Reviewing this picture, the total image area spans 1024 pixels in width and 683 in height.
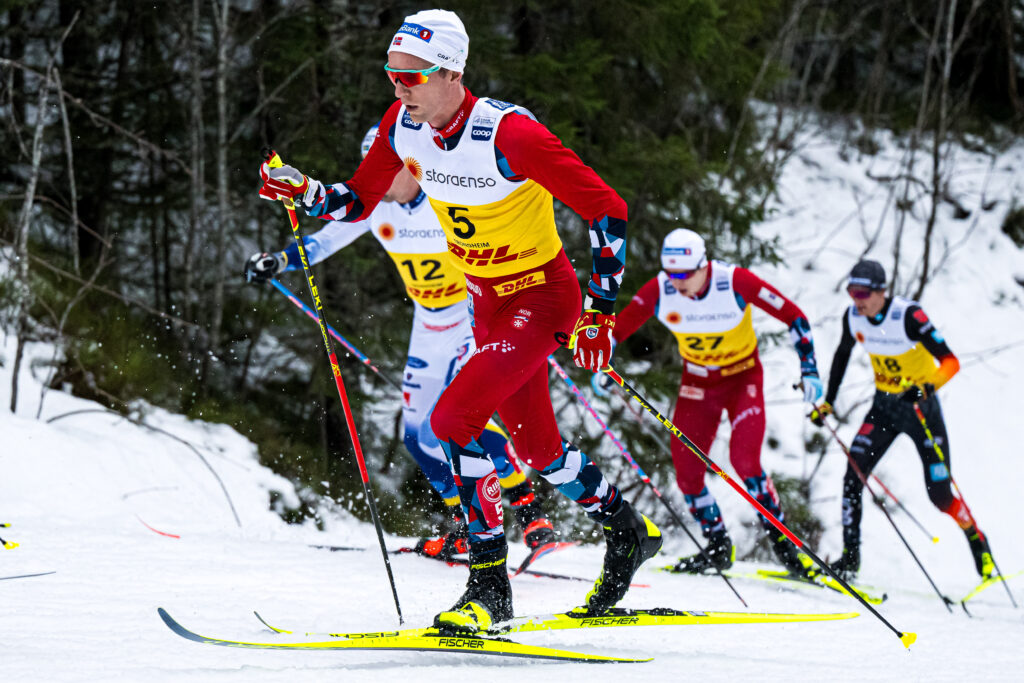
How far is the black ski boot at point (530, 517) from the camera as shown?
200 inches

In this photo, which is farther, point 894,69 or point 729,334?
point 894,69

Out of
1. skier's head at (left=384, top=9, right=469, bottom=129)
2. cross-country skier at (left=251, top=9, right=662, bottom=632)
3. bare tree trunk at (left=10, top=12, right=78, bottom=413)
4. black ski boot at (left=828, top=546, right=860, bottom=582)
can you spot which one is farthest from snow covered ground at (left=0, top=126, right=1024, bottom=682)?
skier's head at (left=384, top=9, right=469, bottom=129)

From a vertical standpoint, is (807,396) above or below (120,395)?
above

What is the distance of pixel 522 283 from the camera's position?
3.48 m

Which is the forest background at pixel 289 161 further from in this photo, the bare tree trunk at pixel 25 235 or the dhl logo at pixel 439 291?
the dhl logo at pixel 439 291

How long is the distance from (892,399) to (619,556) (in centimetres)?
360

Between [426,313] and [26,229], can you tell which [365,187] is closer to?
[426,313]

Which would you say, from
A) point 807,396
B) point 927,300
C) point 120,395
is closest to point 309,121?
point 120,395

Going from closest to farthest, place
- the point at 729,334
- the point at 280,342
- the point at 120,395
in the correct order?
the point at 729,334 < the point at 120,395 < the point at 280,342

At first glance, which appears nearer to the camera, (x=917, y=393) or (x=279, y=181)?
(x=279, y=181)

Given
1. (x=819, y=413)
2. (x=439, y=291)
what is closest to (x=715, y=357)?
(x=819, y=413)

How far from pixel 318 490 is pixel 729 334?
4.06 meters

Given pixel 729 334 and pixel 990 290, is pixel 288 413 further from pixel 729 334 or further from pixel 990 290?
pixel 990 290

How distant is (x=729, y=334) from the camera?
231 inches
